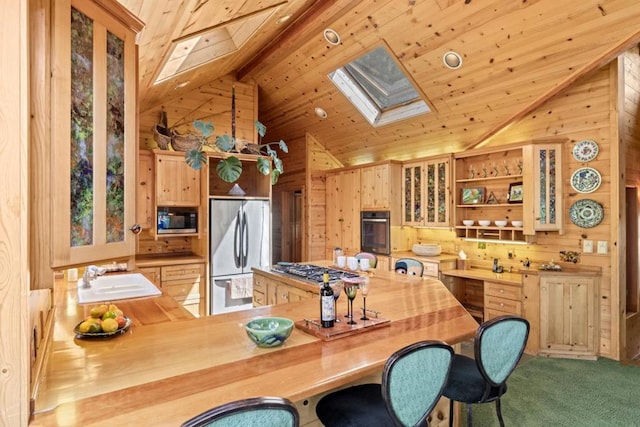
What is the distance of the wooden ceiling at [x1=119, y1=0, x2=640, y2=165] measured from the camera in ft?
9.87

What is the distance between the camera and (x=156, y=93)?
173 inches

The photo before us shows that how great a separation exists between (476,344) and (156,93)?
4.24m

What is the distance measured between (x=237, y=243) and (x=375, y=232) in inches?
83.6

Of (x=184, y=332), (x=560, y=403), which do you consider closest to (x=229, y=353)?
(x=184, y=332)

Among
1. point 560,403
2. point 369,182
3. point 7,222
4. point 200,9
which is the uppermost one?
point 200,9

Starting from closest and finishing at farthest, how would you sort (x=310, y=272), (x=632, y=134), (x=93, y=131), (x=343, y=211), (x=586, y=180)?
(x=93, y=131) → (x=310, y=272) → (x=586, y=180) → (x=632, y=134) → (x=343, y=211)

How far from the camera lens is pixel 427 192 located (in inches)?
209

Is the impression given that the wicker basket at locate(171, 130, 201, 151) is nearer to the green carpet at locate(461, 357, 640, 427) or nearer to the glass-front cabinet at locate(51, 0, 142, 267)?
the glass-front cabinet at locate(51, 0, 142, 267)

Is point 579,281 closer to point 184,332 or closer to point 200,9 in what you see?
point 184,332

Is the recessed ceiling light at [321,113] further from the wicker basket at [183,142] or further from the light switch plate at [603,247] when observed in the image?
the light switch plate at [603,247]

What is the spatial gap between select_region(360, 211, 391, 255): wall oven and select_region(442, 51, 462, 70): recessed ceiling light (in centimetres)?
→ 227

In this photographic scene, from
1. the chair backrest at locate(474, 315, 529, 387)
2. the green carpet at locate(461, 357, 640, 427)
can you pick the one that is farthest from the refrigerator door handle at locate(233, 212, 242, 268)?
the chair backrest at locate(474, 315, 529, 387)

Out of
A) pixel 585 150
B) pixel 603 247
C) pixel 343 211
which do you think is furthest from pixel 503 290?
pixel 343 211

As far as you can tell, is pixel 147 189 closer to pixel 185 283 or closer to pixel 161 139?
pixel 161 139
